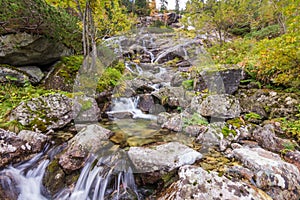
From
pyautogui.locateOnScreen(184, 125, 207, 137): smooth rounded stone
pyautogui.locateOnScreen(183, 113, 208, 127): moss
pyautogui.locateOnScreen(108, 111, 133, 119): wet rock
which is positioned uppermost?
pyautogui.locateOnScreen(183, 113, 208, 127): moss

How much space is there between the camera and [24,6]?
16.6 feet

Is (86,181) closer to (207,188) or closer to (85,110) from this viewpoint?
(207,188)

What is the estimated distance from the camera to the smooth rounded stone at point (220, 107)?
458 centimetres

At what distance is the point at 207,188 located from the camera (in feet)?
7.10

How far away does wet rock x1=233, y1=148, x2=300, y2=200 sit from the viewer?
222 cm

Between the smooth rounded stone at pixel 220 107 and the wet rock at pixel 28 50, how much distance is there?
6144mm

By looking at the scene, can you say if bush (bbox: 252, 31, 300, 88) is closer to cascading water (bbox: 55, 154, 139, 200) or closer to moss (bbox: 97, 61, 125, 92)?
cascading water (bbox: 55, 154, 139, 200)

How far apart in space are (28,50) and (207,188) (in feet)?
22.4

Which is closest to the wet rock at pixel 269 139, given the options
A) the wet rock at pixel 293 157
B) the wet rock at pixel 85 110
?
the wet rock at pixel 293 157

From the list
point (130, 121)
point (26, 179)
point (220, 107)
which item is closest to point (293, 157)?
point (220, 107)

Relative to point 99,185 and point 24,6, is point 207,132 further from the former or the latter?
point 24,6

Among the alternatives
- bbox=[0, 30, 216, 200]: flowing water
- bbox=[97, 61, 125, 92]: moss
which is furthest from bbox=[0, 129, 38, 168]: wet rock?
bbox=[97, 61, 125, 92]: moss

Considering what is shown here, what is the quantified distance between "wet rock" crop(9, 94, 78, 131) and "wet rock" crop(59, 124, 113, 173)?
1330mm

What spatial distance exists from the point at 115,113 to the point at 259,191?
5.14 meters
